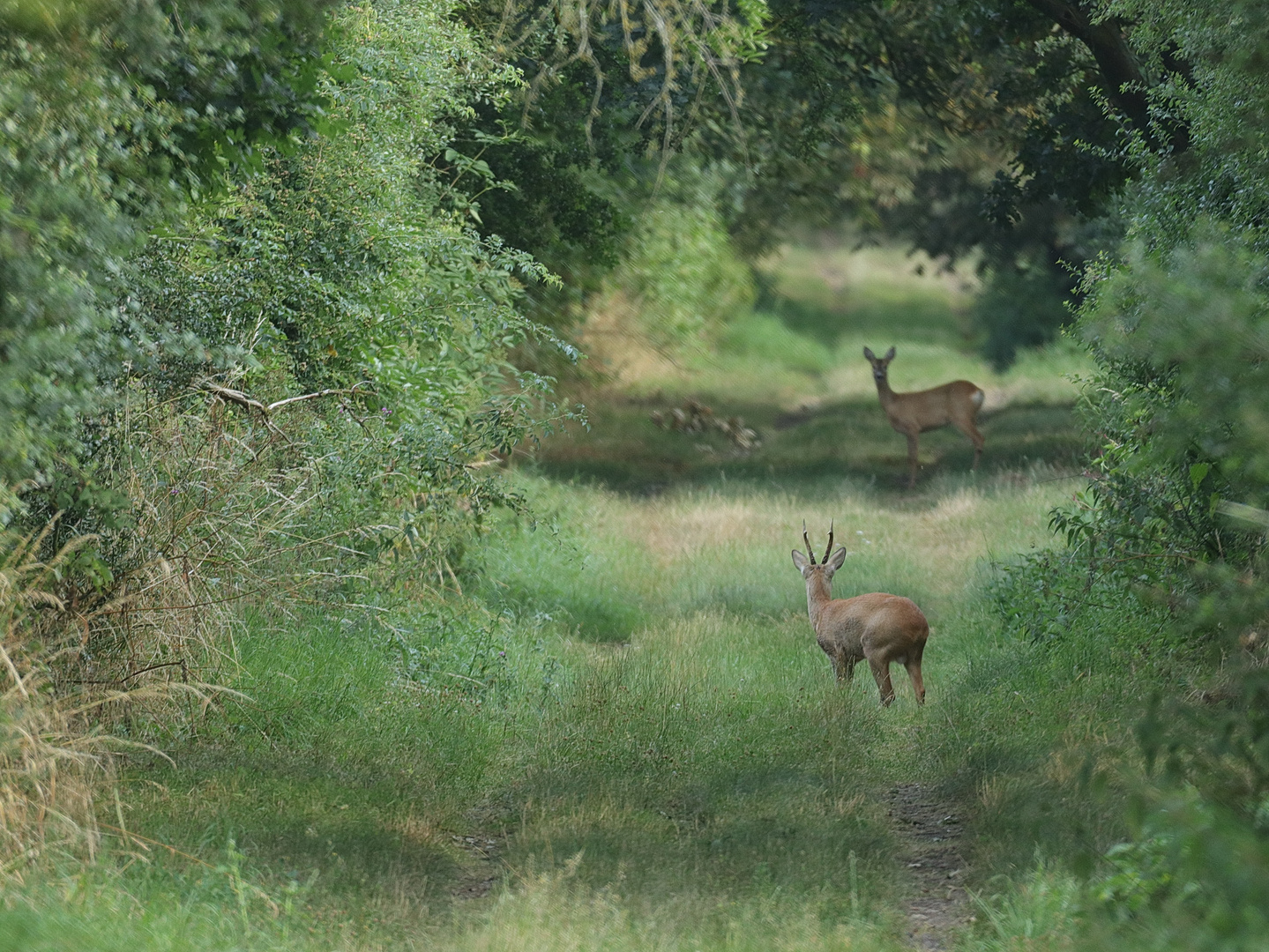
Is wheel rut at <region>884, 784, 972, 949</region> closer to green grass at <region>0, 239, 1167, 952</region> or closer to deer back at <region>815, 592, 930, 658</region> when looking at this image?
green grass at <region>0, 239, 1167, 952</region>

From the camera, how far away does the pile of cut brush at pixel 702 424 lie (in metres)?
A: 25.4

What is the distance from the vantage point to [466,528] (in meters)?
11.8

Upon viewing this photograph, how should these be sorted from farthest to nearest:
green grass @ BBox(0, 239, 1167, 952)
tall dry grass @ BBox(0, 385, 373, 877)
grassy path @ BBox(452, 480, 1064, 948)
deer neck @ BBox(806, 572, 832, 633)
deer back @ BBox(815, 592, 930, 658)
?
deer neck @ BBox(806, 572, 832, 633) < deer back @ BBox(815, 592, 930, 658) < grassy path @ BBox(452, 480, 1064, 948) < tall dry grass @ BBox(0, 385, 373, 877) < green grass @ BBox(0, 239, 1167, 952)

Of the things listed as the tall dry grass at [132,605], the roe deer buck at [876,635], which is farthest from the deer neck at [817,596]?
the tall dry grass at [132,605]

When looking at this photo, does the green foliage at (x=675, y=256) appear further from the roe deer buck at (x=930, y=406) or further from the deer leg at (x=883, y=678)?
the deer leg at (x=883, y=678)

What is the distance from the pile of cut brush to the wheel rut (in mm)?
17580

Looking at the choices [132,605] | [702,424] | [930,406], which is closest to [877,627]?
[132,605]

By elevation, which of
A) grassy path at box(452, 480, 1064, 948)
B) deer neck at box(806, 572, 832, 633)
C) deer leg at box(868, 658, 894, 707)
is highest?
deer neck at box(806, 572, 832, 633)

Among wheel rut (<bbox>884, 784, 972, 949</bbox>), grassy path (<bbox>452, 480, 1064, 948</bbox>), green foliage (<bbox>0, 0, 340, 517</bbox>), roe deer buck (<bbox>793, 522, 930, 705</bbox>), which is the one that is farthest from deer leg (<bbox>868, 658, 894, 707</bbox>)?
green foliage (<bbox>0, 0, 340, 517</bbox>)

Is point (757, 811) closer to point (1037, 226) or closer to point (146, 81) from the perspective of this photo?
point (146, 81)

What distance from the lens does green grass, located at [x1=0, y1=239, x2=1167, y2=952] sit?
5.47 m

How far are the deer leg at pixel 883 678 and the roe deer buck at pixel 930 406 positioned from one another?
1279 cm

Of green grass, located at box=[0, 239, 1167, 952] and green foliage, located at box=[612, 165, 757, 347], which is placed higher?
green foliage, located at box=[612, 165, 757, 347]

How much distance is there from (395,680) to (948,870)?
147 inches
